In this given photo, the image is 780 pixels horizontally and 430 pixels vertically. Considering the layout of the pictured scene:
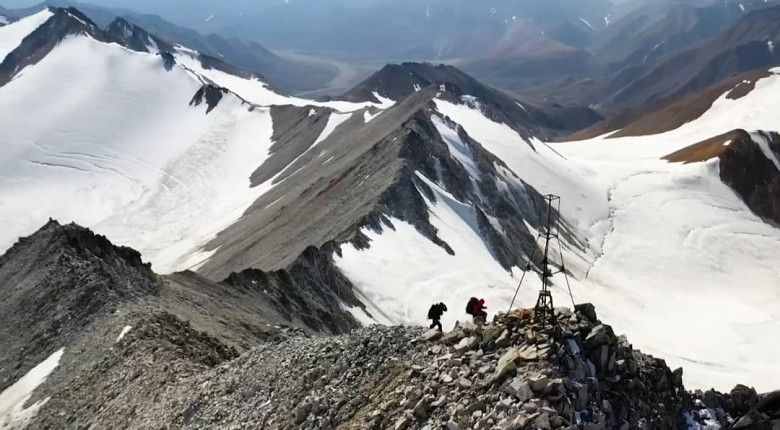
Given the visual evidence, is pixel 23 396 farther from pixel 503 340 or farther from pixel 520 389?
pixel 520 389

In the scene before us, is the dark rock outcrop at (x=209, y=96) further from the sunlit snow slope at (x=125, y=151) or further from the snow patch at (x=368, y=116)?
the snow patch at (x=368, y=116)

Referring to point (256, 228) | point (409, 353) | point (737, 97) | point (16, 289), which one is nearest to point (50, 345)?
point (16, 289)

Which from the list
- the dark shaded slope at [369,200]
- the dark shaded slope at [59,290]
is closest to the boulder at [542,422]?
the dark shaded slope at [59,290]

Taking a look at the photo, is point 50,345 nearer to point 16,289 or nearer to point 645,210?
point 16,289

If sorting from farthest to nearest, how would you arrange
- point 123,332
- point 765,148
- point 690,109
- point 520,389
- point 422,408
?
point 690,109 < point 765,148 < point 123,332 < point 422,408 < point 520,389

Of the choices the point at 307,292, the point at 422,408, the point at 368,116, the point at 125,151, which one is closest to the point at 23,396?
the point at 307,292

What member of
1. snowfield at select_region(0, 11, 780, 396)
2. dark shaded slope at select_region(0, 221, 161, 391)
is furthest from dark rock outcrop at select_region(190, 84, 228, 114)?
dark shaded slope at select_region(0, 221, 161, 391)
